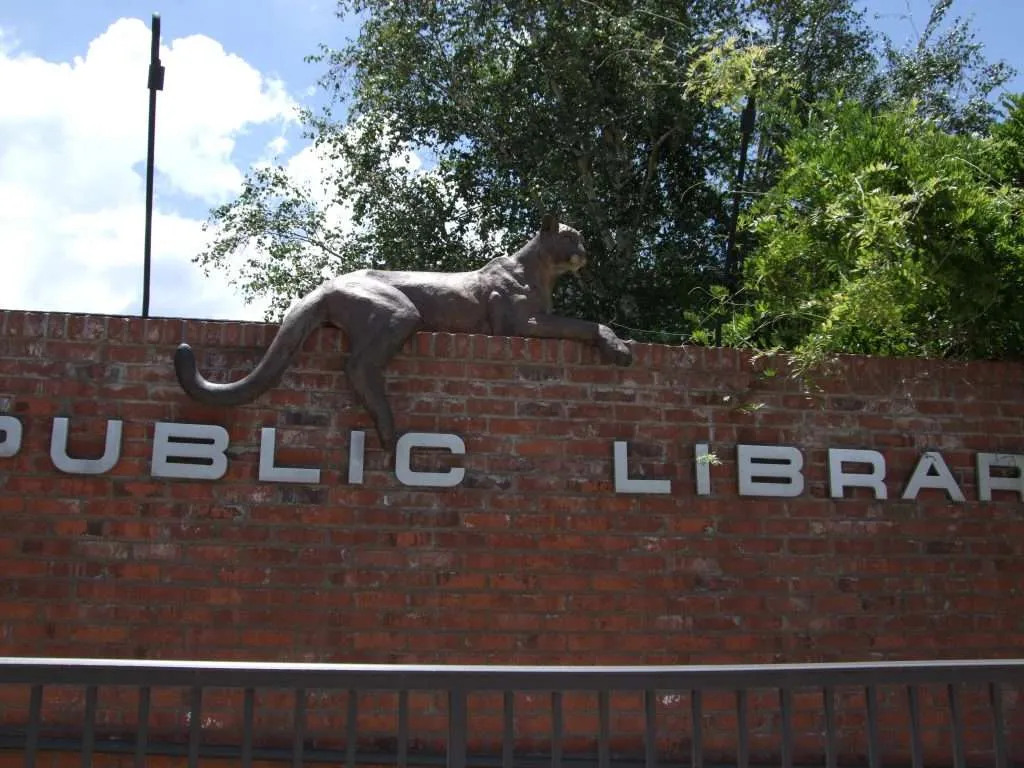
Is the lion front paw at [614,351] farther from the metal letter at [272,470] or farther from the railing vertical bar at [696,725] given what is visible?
the railing vertical bar at [696,725]

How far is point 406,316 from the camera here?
5078mm

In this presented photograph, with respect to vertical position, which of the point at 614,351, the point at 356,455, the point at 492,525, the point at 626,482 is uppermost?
the point at 614,351

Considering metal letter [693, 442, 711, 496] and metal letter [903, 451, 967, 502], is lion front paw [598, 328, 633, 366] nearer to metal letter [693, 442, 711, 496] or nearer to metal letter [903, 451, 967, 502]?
metal letter [693, 442, 711, 496]

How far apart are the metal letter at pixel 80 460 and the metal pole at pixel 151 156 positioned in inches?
146

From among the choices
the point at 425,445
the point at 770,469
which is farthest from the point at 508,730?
the point at 770,469

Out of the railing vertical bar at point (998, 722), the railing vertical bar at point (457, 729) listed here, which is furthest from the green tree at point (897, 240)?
the railing vertical bar at point (457, 729)

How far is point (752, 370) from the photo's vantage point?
5430 millimetres

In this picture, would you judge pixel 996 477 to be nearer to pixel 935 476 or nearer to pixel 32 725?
pixel 935 476

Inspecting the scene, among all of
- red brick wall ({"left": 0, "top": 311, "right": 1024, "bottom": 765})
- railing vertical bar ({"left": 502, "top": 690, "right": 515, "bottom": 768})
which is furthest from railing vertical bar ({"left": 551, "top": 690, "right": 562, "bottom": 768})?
red brick wall ({"left": 0, "top": 311, "right": 1024, "bottom": 765})

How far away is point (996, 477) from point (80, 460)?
15.5 ft

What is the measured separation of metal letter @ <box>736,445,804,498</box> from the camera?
5.28 m

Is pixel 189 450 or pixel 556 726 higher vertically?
pixel 189 450

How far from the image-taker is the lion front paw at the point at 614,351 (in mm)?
5227

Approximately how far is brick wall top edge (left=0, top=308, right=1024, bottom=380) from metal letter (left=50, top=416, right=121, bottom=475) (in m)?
0.43
